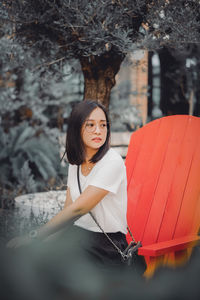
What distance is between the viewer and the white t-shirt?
1.95 metres

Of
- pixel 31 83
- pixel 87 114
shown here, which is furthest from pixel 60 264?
pixel 31 83

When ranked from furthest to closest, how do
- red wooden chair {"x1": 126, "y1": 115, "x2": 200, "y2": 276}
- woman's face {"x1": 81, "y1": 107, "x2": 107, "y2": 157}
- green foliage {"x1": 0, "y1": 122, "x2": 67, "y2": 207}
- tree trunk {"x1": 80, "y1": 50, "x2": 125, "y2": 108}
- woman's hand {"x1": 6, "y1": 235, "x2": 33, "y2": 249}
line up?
green foliage {"x1": 0, "y1": 122, "x2": 67, "y2": 207}
tree trunk {"x1": 80, "y1": 50, "x2": 125, "y2": 108}
red wooden chair {"x1": 126, "y1": 115, "x2": 200, "y2": 276}
woman's face {"x1": 81, "y1": 107, "x2": 107, "y2": 157}
woman's hand {"x1": 6, "y1": 235, "x2": 33, "y2": 249}

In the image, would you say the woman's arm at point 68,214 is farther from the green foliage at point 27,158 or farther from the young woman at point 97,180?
the green foliage at point 27,158

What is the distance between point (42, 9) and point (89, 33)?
581 millimetres

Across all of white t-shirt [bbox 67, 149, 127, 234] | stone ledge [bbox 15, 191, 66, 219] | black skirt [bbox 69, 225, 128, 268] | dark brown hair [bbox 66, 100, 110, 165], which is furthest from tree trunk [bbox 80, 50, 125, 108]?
black skirt [bbox 69, 225, 128, 268]

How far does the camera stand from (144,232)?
8.75 ft

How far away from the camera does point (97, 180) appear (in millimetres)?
1923

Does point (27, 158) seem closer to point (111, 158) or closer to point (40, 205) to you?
point (40, 205)

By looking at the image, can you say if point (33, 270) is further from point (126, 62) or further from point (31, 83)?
point (31, 83)

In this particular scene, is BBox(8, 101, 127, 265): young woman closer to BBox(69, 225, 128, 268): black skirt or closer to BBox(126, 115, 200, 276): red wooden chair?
BBox(69, 225, 128, 268): black skirt

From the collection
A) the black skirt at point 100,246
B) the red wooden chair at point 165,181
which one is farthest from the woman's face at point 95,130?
the red wooden chair at point 165,181

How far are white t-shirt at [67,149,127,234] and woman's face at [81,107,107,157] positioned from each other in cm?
9

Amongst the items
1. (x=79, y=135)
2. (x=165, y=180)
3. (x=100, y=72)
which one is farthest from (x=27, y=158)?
(x=79, y=135)

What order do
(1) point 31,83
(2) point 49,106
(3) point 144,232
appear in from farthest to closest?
(2) point 49,106 < (1) point 31,83 < (3) point 144,232
